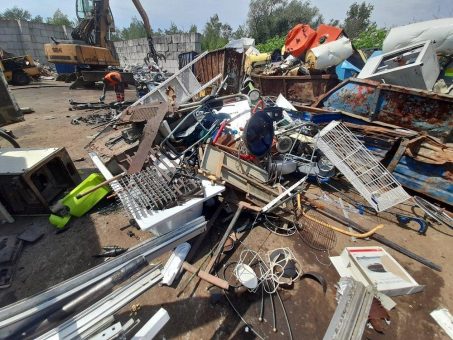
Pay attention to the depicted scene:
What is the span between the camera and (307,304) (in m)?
2.26

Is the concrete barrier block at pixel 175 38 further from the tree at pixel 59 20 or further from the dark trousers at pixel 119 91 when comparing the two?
the tree at pixel 59 20

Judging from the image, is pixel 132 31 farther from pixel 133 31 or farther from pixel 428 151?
pixel 428 151

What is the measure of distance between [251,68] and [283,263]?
7.24 m

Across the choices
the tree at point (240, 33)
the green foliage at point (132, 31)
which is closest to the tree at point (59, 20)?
the green foliage at point (132, 31)

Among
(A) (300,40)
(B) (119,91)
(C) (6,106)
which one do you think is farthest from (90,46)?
(A) (300,40)

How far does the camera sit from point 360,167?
11.8 feet

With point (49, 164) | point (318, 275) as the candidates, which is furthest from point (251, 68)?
point (318, 275)

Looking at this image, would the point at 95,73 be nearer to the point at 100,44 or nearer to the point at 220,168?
the point at 100,44

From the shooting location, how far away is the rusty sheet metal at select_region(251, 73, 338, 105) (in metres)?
5.40

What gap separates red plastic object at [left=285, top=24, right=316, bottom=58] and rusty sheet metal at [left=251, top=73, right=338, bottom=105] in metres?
1.60

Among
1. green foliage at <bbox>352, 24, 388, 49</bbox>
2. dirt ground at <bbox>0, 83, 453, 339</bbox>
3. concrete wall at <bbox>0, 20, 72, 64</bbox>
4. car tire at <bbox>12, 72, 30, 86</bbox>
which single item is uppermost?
concrete wall at <bbox>0, 20, 72, 64</bbox>

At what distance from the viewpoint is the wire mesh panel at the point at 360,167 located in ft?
10.8

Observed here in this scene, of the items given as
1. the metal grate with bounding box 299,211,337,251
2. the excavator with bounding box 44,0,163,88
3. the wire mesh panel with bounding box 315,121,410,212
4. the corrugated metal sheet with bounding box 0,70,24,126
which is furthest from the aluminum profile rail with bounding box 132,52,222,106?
the excavator with bounding box 44,0,163,88

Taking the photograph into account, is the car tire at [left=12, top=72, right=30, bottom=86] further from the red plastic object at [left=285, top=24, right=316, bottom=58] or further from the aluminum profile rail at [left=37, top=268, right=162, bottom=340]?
the aluminum profile rail at [left=37, top=268, right=162, bottom=340]
